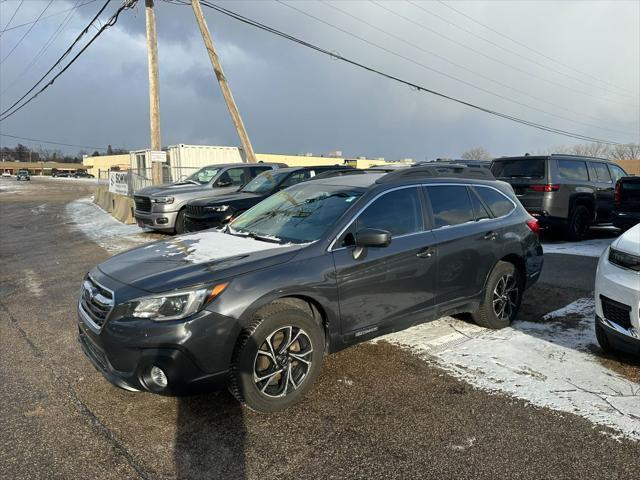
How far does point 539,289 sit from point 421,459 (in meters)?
4.67

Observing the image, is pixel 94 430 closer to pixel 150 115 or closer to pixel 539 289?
pixel 539 289

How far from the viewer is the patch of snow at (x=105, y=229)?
38.2ft

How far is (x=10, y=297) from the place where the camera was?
22.3 ft

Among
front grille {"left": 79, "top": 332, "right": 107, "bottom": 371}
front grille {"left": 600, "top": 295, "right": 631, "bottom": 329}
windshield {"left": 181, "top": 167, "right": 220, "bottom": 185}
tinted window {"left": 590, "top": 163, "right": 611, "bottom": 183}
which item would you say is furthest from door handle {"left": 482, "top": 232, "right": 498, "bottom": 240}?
windshield {"left": 181, "top": 167, "right": 220, "bottom": 185}

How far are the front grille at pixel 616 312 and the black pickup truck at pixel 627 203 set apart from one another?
652cm

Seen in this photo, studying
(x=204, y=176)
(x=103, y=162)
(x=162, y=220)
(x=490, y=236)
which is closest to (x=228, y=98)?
(x=204, y=176)

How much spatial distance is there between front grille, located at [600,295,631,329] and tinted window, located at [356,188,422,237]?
1668 mm

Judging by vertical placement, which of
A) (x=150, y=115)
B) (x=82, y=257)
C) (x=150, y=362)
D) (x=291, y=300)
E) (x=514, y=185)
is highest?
(x=150, y=115)

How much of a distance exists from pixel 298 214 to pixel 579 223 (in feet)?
29.3

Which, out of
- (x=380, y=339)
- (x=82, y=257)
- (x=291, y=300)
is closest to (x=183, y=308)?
(x=291, y=300)

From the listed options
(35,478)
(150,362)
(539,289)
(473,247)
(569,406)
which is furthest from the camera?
(539,289)

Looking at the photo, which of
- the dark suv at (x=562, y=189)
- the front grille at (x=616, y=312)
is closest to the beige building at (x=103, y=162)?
the dark suv at (x=562, y=189)

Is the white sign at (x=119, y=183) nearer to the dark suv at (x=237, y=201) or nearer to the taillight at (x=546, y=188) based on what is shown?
the dark suv at (x=237, y=201)

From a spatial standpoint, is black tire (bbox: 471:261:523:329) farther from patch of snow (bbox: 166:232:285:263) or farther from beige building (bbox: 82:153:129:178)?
beige building (bbox: 82:153:129:178)
